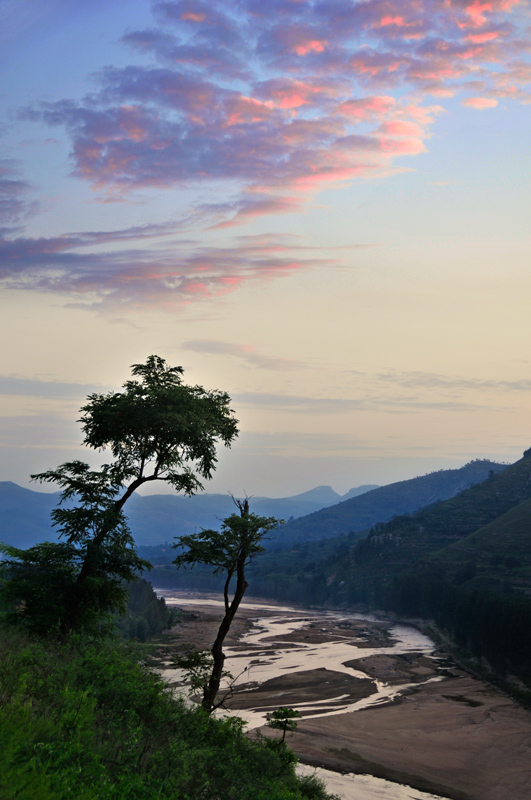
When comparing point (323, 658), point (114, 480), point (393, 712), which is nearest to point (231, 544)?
point (114, 480)

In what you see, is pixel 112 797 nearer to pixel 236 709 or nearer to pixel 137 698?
pixel 137 698

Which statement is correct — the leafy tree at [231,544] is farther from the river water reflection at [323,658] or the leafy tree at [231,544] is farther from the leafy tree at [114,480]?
the river water reflection at [323,658]

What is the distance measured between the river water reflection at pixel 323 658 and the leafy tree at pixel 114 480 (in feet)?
41.5

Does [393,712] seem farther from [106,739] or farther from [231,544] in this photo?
[106,739]

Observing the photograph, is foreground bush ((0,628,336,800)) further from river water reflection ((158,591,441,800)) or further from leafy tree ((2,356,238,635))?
river water reflection ((158,591,441,800))

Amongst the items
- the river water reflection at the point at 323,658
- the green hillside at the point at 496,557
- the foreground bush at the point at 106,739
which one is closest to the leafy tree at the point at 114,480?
the foreground bush at the point at 106,739

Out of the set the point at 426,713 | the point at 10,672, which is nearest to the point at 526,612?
the point at 426,713

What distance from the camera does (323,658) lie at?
104125mm

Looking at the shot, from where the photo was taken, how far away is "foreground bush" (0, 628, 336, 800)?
10.4 meters

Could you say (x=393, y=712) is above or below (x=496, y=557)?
below

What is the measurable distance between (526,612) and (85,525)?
83.1 meters

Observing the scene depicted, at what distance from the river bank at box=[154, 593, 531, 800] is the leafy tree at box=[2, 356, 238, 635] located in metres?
5.74

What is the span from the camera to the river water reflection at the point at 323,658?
45375 mm

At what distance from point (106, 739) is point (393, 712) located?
63731mm
